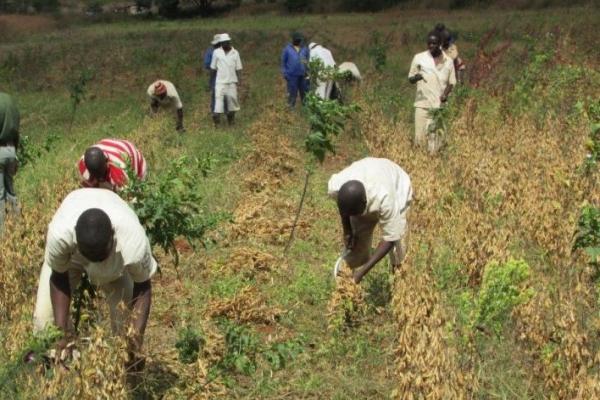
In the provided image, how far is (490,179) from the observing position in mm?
6602

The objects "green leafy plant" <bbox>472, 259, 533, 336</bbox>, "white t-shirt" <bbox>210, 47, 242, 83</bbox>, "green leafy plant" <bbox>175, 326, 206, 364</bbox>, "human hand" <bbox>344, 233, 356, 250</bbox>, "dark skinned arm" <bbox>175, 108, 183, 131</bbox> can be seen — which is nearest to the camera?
"green leafy plant" <bbox>472, 259, 533, 336</bbox>

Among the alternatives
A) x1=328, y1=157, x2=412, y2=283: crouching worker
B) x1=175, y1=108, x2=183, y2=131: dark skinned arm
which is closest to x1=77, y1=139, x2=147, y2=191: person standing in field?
x1=328, y1=157, x2=412, y2=283: crouching worker

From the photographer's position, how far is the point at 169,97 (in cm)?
1193

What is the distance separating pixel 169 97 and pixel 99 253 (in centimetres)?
843

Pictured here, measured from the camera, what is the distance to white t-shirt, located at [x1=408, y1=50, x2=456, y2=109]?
8883 mm

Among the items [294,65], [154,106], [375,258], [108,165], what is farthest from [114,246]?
[154,106]

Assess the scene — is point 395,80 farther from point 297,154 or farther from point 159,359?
point 159,359

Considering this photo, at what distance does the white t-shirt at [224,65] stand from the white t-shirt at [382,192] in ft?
24.3

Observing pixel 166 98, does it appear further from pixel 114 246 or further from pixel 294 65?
pixel 114 246

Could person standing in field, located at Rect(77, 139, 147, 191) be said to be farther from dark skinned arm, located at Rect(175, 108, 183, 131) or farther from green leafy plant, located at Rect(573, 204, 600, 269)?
dark skinned arm, located at Rect(175, 108, 183, 131)

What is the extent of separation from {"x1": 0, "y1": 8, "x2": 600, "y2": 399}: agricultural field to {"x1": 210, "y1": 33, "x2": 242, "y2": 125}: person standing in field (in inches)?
15.5

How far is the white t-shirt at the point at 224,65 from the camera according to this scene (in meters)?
12.3

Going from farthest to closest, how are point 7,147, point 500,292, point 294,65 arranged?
point 294,65
point 7,147
point 500,292

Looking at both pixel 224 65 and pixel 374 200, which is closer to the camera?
pixel 374 200
